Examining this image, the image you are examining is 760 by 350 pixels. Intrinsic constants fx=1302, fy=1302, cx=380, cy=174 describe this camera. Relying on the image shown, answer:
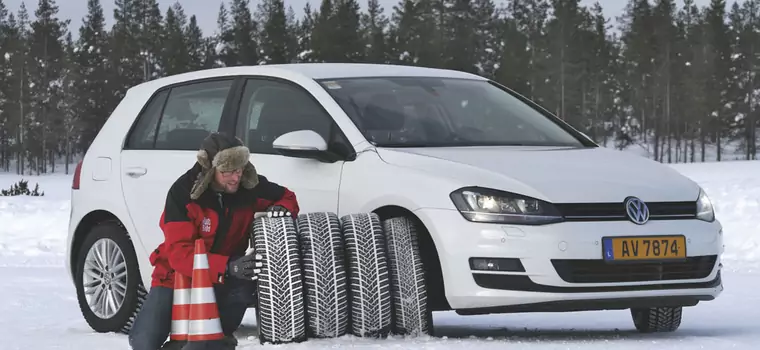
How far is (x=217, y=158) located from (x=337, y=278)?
897 mm

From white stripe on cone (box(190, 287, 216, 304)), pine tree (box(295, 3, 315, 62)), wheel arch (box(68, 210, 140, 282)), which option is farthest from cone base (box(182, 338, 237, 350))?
pine tree (box(295, 3, 315, 62))

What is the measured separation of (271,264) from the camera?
638cm

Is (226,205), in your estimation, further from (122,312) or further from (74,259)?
(74,259)

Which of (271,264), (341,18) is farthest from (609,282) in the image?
(341,18)

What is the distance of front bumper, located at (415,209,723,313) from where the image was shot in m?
6.19

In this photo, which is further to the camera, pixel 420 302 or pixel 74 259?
pixel 74 259

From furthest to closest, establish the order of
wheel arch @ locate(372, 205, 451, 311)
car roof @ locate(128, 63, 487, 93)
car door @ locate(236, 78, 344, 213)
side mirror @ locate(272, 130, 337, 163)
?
car roof @ locate(128, 63, 487, 93) < car door @ locate(236, 78, 344, 213) < side mirror @ locate(272, 130, 337, 163) < wheel arch @ locate(372, 205, 451, 311)

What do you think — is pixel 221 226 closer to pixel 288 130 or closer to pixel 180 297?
pixel 180 297

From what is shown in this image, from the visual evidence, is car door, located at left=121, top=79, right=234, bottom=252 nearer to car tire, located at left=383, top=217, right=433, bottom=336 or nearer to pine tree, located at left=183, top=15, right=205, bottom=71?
car tire, located at left=383, top=217, right=433, bottom=336

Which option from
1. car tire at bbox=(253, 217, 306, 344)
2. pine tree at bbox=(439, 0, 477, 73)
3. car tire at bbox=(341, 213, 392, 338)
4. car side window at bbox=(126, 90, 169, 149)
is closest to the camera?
car tire at bbox=(253, 217, 306, 344)

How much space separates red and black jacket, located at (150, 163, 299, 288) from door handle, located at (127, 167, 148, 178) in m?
1.70

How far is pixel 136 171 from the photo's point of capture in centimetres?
801

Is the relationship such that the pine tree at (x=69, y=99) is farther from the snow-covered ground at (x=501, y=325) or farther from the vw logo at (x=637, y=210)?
the vw logo at (x=637, y=210)

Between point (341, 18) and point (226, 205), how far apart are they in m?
77.0
